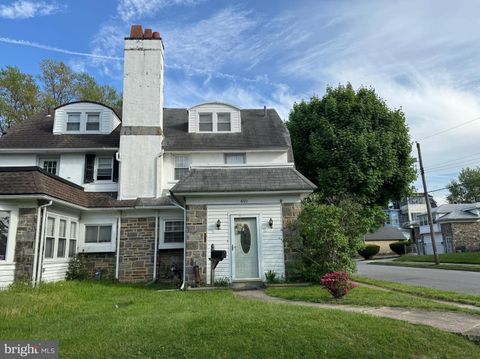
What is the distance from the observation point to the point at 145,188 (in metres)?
16.1

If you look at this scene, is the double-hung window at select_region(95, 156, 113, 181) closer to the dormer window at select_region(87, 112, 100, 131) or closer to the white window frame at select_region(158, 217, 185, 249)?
the dormer window at select_region(87, 112, 100, 131)

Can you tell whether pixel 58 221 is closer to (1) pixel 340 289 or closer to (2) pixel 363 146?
(1) pixel 340 289

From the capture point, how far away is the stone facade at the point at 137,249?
14.7 metres

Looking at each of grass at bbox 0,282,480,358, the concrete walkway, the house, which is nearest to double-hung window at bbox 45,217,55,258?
the house

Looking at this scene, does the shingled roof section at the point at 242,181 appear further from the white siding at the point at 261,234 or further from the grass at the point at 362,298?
the grass at the point at 362,298

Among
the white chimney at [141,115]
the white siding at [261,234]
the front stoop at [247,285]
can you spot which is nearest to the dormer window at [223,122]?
the white chimney at [141,115]

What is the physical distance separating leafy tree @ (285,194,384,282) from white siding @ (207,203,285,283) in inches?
17.1

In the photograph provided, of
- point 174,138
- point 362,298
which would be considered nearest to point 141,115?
point 174,138

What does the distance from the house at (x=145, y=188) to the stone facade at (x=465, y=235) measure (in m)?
28.1

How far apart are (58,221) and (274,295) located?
8339 mm

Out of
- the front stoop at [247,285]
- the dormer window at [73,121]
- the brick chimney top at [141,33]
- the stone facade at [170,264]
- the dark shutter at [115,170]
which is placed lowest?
the front stoop at [247,285]

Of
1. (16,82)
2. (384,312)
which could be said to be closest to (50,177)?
(384,312)

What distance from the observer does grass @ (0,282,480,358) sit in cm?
516

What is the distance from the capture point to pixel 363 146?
66.1 feet
